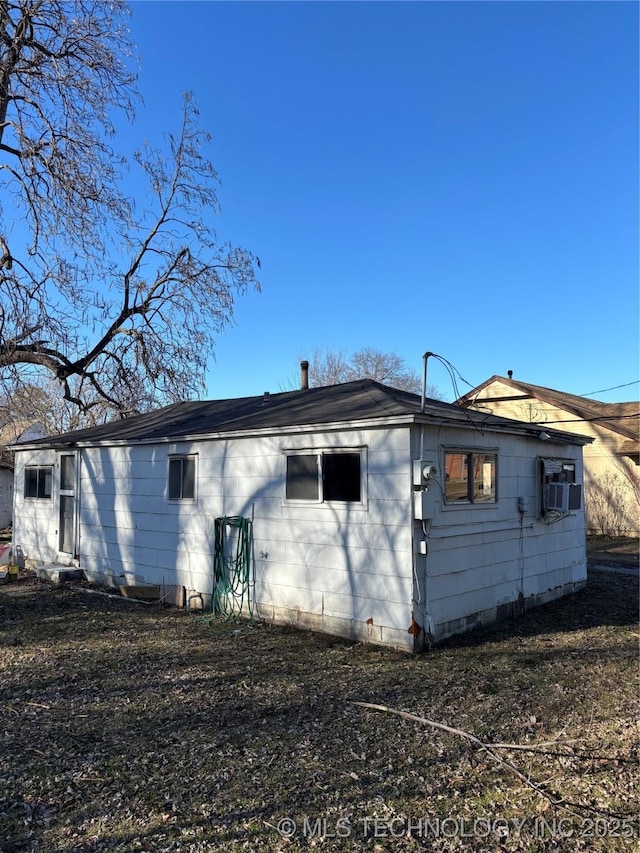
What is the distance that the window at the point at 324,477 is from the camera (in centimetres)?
703

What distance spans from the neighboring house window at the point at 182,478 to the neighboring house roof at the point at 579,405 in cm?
933

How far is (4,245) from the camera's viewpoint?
1193 centimetres

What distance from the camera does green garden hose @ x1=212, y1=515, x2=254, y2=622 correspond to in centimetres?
812

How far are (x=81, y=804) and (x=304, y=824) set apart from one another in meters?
1.30

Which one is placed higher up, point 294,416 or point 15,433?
point 15,433

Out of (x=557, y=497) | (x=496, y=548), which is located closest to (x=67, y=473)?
(x=496, y=548)

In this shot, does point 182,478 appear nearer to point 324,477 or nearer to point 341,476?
point 324,477

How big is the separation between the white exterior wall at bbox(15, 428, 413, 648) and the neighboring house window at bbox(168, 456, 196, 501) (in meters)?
0.13

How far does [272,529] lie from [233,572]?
1014mm

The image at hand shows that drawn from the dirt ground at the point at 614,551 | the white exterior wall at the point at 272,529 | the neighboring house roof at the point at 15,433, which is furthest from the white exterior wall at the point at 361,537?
the neighboring house roof at the point at 15,433

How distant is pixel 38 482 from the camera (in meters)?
12.7

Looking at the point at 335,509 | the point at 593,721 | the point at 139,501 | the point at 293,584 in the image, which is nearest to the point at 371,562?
the point at 335,509

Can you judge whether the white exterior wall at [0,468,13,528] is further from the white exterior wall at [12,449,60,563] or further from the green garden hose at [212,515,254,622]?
the green garden hose at [212,515,254,622]

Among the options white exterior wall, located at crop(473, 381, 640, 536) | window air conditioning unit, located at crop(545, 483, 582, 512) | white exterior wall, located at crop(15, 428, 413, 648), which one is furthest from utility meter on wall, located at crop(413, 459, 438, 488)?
white exterior wall, located at crop(473, 381, 640, 536)
